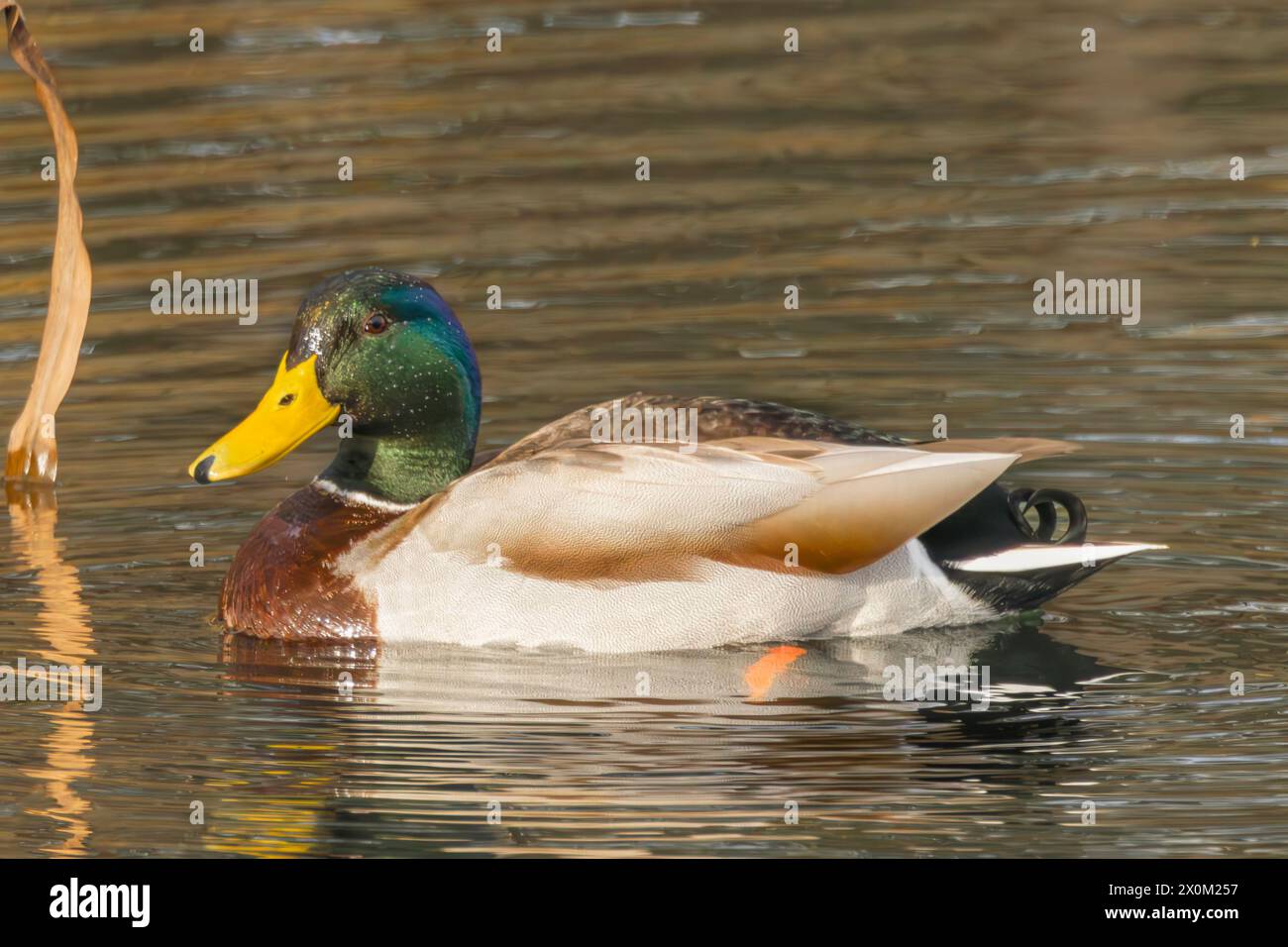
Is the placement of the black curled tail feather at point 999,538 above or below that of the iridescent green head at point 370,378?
below

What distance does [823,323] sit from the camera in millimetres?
12945

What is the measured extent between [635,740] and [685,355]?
4638 mm

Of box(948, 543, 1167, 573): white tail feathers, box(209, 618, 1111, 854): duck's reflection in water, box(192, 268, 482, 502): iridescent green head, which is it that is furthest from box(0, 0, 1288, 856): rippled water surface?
box(192, 268, 482, 502): iridescent green head

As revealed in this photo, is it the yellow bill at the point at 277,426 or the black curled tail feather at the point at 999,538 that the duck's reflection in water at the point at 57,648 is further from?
the black curled tail feather at the point at 999,538

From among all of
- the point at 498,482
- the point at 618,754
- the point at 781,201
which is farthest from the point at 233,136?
the point at 618,754

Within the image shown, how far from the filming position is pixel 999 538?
8.98 meters

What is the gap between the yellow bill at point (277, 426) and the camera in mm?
9148

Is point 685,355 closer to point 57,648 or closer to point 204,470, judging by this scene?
point 204,470

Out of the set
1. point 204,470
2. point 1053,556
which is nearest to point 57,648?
point 204,470

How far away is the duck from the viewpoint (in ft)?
28.9

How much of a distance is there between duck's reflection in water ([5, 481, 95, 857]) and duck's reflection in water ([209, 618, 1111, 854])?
1.56 feet

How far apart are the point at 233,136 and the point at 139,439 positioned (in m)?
4.67

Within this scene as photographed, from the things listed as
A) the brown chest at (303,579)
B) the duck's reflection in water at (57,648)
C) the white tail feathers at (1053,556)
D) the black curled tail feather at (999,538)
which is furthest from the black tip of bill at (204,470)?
the white tail feathers at (1053,556)

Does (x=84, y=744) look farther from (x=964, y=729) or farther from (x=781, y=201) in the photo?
(x=781, y=201)
